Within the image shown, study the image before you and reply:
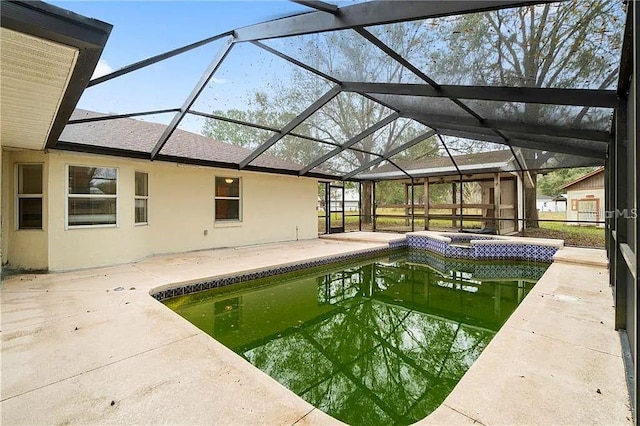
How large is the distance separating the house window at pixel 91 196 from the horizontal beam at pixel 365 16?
4.28 m

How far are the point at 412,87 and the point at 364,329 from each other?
11.9 ft

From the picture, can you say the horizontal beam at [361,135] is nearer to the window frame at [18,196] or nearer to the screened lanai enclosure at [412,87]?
the screened lanai enclosure at [412,87]

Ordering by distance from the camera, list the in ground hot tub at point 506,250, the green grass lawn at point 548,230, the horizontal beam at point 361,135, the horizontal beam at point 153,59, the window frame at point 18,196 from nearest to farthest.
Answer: the horizontal beam at point 153,59 < the window frame at point 18,196 < the horizontal beam at point 361,135 < the in ground hot tub at point 506,250 < the green grass lawn at point 548,230

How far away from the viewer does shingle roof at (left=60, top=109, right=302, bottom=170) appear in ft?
19.0

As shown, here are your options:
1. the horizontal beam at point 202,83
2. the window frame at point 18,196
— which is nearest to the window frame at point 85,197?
the window frame at point 18,196

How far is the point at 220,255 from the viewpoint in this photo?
7355 mm

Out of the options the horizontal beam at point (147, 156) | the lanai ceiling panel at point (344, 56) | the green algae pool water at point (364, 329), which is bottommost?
the green algae pool water at point (364, 329)

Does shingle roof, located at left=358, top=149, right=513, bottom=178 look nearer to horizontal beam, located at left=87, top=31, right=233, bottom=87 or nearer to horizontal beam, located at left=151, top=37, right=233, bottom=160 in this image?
horizontal beam, located at left=151, top=37, right=233, bottom=160

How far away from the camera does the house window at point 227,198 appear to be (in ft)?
28.1

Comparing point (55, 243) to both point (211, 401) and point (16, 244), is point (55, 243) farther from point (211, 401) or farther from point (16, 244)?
point (211, 401)

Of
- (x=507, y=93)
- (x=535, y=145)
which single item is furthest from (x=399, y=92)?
(x=535, y=145)

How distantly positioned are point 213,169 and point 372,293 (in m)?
5.35

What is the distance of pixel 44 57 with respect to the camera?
7.06 ft

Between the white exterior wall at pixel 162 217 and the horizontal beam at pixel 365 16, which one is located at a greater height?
the horizontal beam at pixel 365 16
